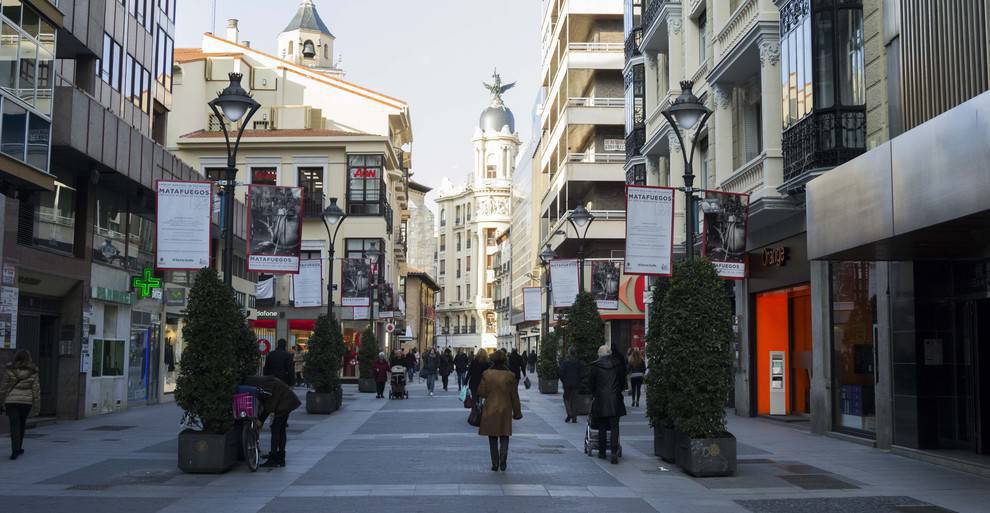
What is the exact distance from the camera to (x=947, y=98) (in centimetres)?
1567

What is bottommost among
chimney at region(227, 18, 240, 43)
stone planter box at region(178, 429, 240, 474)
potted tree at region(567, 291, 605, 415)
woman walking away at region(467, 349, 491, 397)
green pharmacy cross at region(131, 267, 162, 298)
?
stone planter box at region(178, 429, 240, 474)

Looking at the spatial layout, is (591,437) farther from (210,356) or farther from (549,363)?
(549,363)

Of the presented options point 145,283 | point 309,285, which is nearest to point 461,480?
point 145,283

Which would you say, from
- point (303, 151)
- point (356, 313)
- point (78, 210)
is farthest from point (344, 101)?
point (78, 210)

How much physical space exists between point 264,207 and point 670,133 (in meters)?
15.9

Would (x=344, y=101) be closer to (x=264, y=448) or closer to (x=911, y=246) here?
(x=264, y=448)

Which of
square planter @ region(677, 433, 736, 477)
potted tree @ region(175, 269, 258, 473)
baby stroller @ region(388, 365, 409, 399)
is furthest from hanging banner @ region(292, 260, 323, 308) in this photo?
square planter @ region(677, 433, 736, 477)

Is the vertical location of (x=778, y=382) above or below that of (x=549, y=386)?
above

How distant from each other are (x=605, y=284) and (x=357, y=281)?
936 cm

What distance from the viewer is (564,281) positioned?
35.3 metres

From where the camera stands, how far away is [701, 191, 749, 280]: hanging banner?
2283 centimetres

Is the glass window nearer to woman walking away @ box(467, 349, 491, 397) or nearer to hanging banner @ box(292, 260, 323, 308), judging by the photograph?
woman walking away @ box(467, 349, 491, 397)

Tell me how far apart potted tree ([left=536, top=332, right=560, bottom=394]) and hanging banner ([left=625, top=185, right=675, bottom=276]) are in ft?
64.7

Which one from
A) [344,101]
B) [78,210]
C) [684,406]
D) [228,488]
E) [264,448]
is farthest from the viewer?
[344,101]
